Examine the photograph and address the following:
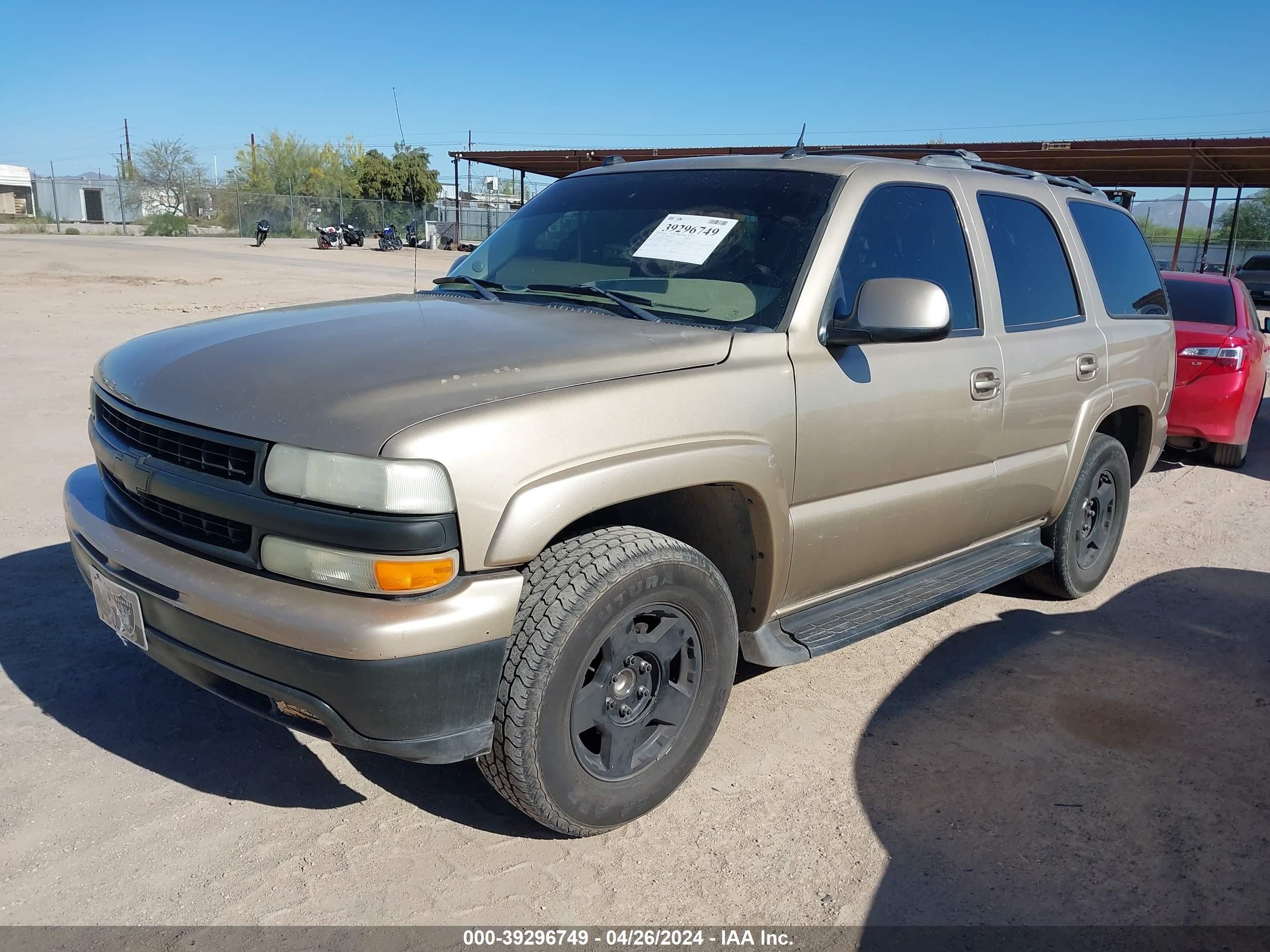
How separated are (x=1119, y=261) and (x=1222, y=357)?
3.47 m

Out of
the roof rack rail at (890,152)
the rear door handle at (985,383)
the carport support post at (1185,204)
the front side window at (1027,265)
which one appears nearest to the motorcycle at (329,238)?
the carport support post at (1185,204)

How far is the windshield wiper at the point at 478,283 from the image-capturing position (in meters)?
3.74

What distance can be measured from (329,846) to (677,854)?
97 centimetres

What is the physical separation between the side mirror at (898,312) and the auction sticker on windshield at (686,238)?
22.0 inches

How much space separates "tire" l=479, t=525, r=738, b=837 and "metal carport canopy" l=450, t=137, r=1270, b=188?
18035 millimetres

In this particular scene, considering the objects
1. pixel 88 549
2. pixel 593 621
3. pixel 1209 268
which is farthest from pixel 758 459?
pixel 1209 268

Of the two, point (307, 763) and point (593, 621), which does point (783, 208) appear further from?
point (307, 763)

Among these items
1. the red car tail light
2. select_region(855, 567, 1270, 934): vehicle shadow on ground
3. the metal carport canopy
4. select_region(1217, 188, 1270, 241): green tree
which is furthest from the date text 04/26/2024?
select_region(1217, 188, 1270, 241): green tree

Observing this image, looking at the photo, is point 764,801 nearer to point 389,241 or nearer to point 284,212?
point 389,241

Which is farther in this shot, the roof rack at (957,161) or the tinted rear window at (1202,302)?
the tinted rear window at (1202,302)

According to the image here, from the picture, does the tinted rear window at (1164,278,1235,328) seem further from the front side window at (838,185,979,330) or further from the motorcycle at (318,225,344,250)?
the motorcycle at (318,225,344,250)

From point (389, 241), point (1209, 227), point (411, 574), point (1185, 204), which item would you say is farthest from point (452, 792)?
point (389, 241)

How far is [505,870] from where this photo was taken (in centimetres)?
279

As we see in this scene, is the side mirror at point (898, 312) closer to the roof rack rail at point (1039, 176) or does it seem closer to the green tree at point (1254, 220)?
the roof rack rail at point (1039, 176)
